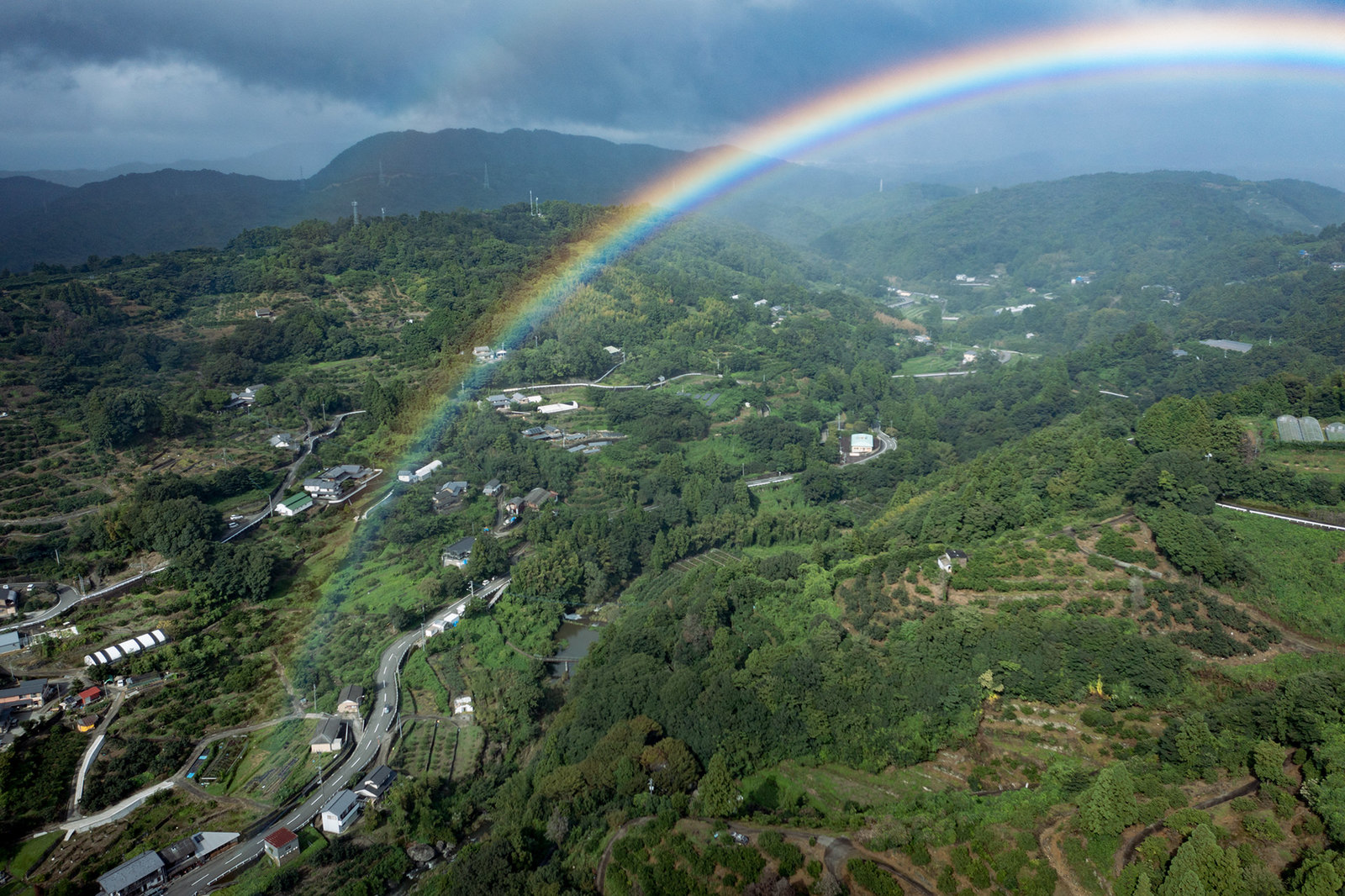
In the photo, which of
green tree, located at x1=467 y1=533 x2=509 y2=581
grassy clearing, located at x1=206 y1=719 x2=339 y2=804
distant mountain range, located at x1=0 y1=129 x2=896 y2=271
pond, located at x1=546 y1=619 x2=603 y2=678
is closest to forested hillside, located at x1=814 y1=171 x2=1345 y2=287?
distant mountain range, located at x1=0 y1=129 x2=896 y2=271

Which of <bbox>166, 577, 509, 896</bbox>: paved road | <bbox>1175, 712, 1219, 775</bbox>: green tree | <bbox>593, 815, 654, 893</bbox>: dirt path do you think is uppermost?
<bbox>1175, 712, 1219, 775</bbox>: green tree

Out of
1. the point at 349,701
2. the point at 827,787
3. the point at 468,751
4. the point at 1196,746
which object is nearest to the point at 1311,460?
the point at 1196,746

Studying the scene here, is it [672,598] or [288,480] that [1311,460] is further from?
[288,480]

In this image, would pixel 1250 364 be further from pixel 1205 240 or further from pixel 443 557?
pixel 1205 240

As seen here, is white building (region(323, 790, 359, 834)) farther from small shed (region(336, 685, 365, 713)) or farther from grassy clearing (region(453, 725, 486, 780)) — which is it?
small shed (region(336, 685, 365, 713))

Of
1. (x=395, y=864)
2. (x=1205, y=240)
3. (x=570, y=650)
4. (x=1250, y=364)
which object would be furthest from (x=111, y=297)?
(x=1205, y=240)

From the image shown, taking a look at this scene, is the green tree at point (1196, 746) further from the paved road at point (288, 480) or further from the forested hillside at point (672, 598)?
the paved road at point (288, 480)
